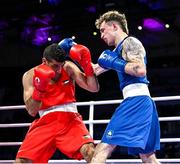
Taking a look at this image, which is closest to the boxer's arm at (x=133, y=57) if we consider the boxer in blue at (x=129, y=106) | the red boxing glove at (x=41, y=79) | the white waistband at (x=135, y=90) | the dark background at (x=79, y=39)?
the boxer in blue at (x=129, y=106)

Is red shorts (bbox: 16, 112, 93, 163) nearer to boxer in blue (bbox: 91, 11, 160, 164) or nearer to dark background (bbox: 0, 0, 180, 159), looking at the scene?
boxer in blue (bbox: 91, 11, 160, 164)

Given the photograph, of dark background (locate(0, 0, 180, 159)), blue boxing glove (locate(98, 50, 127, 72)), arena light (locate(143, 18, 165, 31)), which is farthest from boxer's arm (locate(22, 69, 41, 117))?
arena light (locate(143, 18, 165, 31))

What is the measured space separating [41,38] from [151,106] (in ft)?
27.4

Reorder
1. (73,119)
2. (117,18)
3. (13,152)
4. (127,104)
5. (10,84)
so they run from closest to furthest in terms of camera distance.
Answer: (127,104), (117,18), (73,119), (13,152), (10,84)

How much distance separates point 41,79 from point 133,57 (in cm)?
59

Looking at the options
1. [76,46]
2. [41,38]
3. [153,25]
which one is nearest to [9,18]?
[41,38]

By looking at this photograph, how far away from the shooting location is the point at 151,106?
237 cm

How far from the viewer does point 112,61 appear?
2.35 m

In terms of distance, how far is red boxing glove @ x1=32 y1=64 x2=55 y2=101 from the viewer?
98.3 inches

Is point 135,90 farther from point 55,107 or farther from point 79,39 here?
point 79,39

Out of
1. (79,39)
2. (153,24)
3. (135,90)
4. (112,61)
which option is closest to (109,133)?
(135,90)

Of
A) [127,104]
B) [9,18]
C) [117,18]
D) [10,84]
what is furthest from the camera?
[10,84]

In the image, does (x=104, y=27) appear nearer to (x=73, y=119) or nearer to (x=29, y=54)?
(x=73, y=119)

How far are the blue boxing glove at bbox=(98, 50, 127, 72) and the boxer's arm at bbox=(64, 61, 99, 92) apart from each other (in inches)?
10.9
